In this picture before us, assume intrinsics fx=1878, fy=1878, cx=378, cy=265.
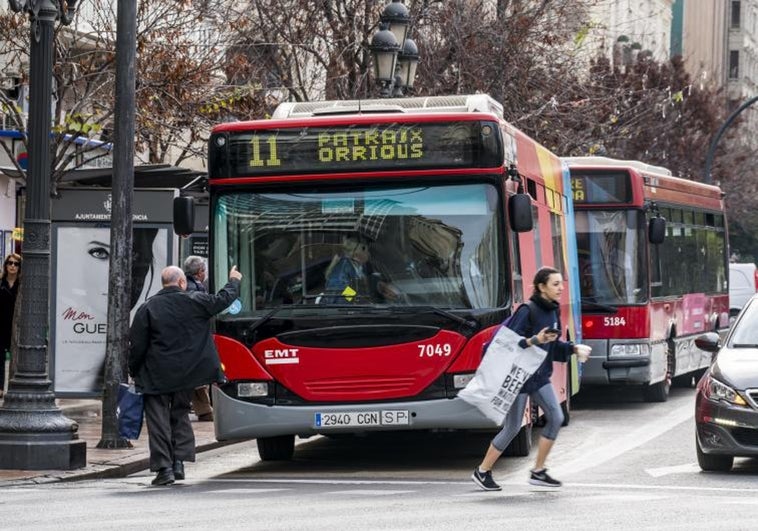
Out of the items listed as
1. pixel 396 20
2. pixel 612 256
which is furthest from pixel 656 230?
pixel 396 20

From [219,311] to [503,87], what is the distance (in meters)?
17.8

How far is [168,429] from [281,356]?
40.5 inches

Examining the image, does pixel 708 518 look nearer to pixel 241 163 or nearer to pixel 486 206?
pixel 486 206

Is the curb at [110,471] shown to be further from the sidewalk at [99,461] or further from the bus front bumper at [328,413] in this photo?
the bus front bumper at [328,413]

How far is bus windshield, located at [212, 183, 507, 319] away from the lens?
46.2 feet

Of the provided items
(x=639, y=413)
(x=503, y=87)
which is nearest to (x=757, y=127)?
(x=503, y=87)

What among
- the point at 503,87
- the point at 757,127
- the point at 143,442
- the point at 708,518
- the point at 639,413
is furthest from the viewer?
the point at 757,127

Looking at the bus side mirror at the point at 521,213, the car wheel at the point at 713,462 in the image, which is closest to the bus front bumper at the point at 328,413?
the bus side mirror at the point at 521,213

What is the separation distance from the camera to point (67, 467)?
46.8 ft

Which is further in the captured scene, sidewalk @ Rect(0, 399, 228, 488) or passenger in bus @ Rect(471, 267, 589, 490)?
sidewalk @ Rect(0, 399, 228, 488)

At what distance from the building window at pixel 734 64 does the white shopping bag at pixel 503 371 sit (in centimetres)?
8572

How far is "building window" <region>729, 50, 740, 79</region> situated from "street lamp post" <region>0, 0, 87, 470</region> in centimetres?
8481

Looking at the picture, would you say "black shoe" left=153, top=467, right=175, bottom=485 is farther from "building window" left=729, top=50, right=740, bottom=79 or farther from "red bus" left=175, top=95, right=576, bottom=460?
"building window" left=729, top=50, right=740, bottom=79

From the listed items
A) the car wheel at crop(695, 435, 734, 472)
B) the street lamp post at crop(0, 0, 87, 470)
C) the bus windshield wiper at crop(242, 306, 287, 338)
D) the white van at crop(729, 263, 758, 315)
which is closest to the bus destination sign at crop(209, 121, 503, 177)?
the bus windshield wiper at crop(242, 306, 287, 338)
